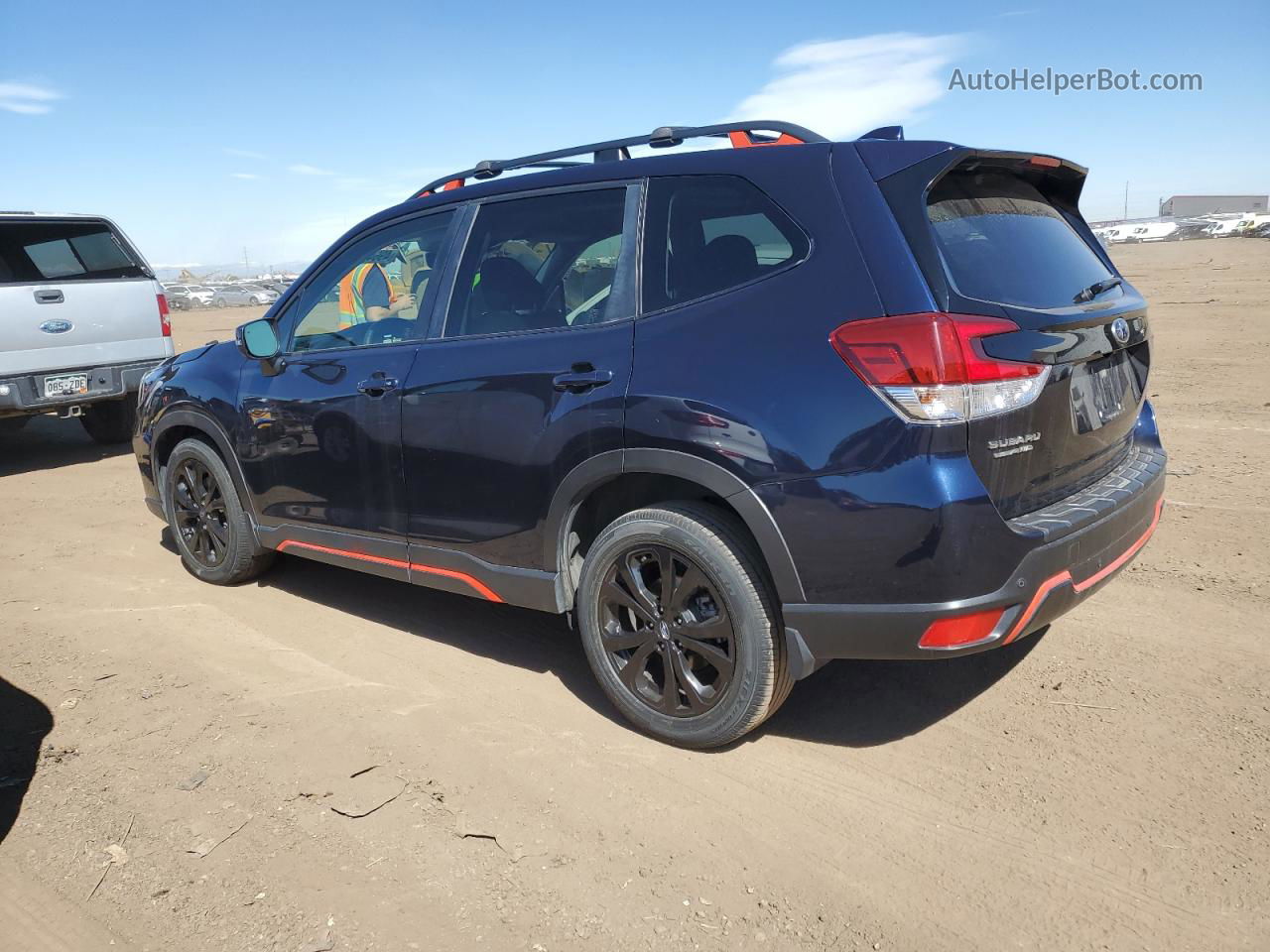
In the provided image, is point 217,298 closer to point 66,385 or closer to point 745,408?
point 66,385

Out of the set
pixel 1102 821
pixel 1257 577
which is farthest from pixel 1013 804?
pixel 1257 577

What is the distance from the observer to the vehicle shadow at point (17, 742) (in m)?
3.10

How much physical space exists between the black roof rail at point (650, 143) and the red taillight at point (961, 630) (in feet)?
5.05

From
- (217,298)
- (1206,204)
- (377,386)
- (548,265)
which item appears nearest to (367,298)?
(377,386)

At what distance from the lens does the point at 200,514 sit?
16.8 feet

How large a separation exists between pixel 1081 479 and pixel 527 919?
210 centimetres

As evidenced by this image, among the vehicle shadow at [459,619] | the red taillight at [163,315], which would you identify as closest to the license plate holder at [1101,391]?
the vehicle shadow at [459,619]

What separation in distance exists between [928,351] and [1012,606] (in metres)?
0.75

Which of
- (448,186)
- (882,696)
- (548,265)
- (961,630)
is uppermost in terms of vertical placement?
(448,186)

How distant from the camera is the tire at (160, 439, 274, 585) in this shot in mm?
4871

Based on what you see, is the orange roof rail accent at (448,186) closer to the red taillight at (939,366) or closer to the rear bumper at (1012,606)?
the red taillight at (939,366)

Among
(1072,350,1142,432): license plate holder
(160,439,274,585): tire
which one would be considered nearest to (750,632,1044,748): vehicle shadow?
(1072,350,1142,432): license plate holder

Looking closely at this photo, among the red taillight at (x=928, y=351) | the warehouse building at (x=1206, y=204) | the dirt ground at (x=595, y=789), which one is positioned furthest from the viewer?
the warehouse building at (x=1206, y=204)

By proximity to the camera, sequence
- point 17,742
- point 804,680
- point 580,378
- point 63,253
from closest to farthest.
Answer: point 580,378 < point 17,742 < point 804,680 < point 63,253
